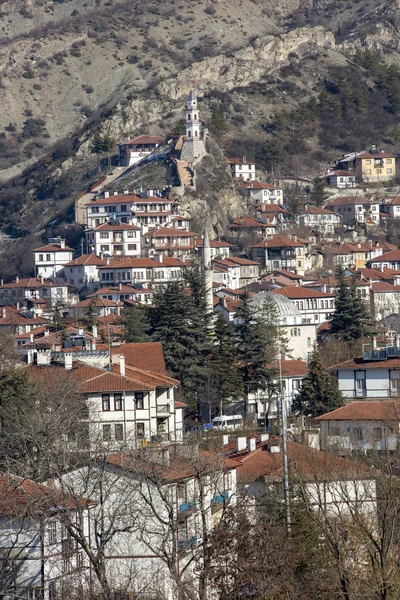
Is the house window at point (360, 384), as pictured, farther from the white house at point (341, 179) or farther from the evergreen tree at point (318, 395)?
the white house at point (341, 179)

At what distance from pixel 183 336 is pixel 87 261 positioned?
45.5 m

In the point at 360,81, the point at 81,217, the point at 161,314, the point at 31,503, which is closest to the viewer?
the point at 31,503

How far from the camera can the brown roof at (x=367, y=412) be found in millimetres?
49575

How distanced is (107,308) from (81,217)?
29.8 meters

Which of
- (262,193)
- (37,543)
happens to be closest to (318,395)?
(37,543)

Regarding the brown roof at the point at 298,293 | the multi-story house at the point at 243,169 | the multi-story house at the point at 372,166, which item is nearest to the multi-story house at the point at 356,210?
the multi-story house at the point at 243,169

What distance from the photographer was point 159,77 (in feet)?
632

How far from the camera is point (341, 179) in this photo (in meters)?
148

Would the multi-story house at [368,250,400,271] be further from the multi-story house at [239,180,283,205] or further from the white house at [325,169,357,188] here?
the white house at [325,169,357,188]

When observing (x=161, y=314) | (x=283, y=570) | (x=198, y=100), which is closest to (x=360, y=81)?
(x=198, y=100)

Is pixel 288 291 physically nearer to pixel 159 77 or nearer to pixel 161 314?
pixel 161 314

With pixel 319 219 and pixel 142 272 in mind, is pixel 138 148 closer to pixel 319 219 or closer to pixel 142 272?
pixel 319 219

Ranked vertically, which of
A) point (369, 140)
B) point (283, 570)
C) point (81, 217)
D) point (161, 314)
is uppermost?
point (369, 140)

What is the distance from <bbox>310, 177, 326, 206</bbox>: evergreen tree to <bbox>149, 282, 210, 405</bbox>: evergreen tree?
6213cm
